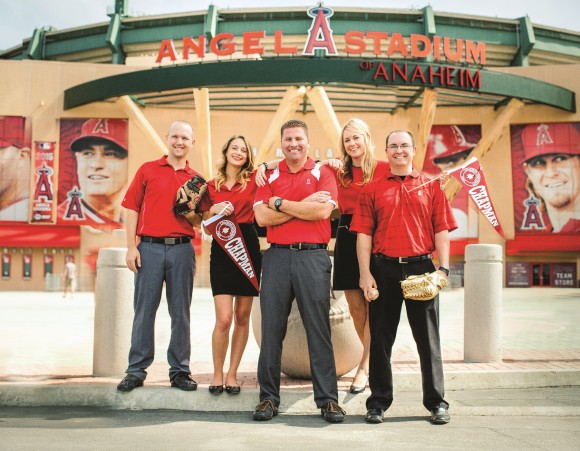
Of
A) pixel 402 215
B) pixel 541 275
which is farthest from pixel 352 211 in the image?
pixel 541 275

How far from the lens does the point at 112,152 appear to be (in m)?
28.1

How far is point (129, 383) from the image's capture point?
4.24m

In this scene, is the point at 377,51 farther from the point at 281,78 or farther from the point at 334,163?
the point at 334,163

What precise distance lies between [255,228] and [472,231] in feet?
84.8

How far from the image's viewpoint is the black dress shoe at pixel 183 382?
428 cm

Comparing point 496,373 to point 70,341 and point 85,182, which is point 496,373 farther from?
point 85,182

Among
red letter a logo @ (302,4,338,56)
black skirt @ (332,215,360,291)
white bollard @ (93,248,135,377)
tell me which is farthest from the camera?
red letter a logo @ (302,4,338,56)

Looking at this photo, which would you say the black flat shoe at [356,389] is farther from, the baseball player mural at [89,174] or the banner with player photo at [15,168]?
the banner with player photo at [15,168]

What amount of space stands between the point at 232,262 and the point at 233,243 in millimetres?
157

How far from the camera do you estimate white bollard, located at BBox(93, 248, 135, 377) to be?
482cm

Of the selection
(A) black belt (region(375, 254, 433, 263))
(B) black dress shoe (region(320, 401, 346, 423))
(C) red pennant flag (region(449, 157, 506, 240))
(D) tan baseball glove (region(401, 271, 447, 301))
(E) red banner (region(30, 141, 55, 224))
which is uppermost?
(E) red banner (region(30, 141, 55, 224))

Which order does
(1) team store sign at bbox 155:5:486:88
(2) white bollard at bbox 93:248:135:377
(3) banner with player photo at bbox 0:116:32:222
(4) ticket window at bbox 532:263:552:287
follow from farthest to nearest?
1. (4) ticket window at bbox 532:263:552:287
2. (3) banner with player photo at bbox 0:116:32:222
3. (1) team store sign at bbox 155:5:486:88
4. (2) white bollard at bbox 93:248:135:377

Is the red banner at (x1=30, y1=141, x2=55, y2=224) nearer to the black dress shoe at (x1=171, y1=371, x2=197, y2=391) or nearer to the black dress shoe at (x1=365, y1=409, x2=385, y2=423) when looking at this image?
the black dress shoe at (x1=171, y1=371, x2=197, y2=391)

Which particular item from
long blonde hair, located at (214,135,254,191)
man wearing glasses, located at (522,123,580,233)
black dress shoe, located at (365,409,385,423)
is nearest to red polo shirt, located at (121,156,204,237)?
long blonde hair, located at (214,135,254,191)
